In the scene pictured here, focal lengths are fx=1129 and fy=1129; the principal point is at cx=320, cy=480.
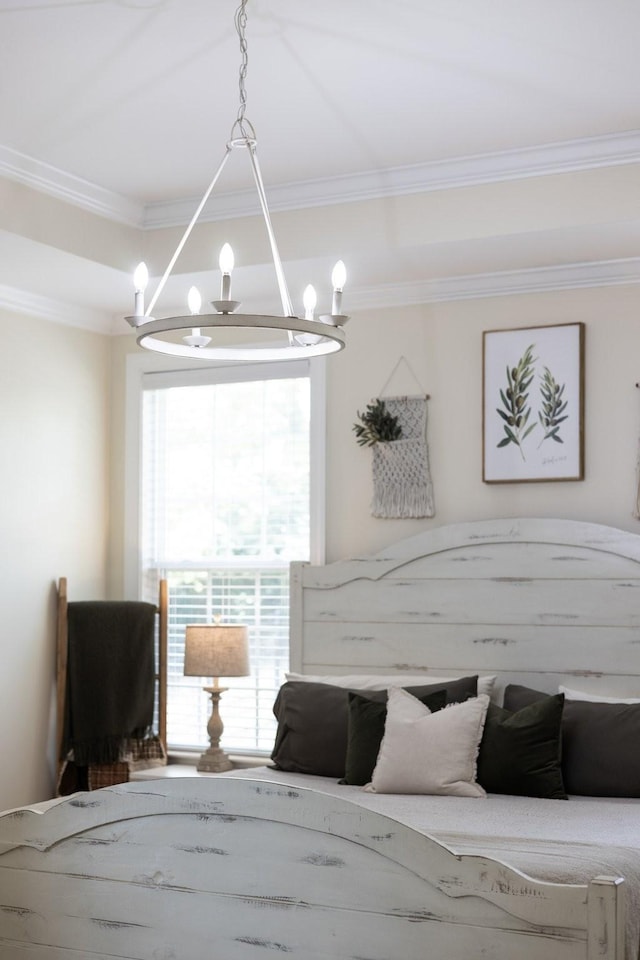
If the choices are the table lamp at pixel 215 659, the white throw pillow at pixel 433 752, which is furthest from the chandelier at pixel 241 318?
the table lamp at pixel 215 659

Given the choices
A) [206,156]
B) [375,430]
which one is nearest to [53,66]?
[206,156]

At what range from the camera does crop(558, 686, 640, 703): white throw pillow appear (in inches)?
155

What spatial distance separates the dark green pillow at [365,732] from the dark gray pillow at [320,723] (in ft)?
0.24

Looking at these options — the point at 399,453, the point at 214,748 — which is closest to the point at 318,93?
the point at 399,453

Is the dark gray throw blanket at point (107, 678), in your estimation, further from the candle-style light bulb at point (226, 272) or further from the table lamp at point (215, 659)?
the candle-style light bulb at point (226, 272)

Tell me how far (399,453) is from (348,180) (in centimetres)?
114

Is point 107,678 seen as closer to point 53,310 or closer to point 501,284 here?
point 53,310

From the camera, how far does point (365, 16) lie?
300 centimetres

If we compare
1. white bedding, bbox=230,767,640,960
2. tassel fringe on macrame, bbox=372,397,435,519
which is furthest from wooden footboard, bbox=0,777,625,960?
tassel fringe on macrame, bbox=372,397,435,519

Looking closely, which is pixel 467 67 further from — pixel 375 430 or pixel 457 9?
pixel 375 430

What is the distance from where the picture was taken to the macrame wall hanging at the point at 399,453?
4648 millimetres

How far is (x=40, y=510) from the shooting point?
4.89 meters

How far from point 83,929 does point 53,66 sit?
2.37m

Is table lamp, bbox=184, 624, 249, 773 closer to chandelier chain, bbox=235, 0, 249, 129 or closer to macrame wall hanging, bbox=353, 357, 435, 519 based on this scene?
macrame wall hanging, bbox=353, 357, 435, 519
